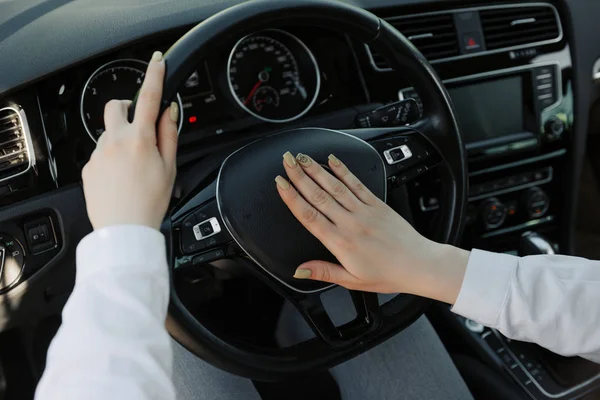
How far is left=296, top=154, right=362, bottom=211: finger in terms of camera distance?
98cm

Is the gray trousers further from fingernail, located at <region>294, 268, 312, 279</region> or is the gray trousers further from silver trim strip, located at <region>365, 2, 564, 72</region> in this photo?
silver trim strip, located at <region>365, 2, 564, 72</region>

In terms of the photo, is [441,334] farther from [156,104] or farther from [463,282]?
[156,104]

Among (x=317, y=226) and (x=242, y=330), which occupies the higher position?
(x=317, y=226)

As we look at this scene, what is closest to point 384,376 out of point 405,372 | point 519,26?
point 405,372

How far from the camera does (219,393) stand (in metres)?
1.24

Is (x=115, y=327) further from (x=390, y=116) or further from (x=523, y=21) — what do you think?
(x=523, y=21)

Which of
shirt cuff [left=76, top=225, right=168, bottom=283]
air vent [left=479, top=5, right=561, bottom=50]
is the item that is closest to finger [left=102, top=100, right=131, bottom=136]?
shirt cuff [left=76, top=225, right=168, bottom=283]

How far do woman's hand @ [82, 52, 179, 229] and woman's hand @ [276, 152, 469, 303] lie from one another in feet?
0.53

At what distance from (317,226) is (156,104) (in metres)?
0.27

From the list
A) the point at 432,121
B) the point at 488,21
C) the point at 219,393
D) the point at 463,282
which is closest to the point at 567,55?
the point at 488,21

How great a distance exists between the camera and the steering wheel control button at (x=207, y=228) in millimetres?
1083

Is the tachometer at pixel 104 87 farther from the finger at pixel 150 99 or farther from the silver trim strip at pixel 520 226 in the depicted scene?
the silver trim strip at pixel 520 226

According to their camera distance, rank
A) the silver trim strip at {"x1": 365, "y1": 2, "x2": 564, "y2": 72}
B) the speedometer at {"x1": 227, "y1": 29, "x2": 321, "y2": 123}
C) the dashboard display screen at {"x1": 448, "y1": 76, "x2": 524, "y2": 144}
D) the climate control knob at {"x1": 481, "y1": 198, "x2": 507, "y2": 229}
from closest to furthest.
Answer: the speedometer at {"x1": 227, "y1": 29, "x2": 321, "y2": 123} → the silver trim strip at {"x1": 365, "y1": 2, "x2": 564, "y2": 72} → the dashboard display screen at {"x1": 448, "y1": 76, "x2": 524, "y2": 144} → the climate control knob at {"x1": 481, "y1": 198, "x2": 507, "y2": 229}

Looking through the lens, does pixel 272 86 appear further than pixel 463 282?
A: Yes
